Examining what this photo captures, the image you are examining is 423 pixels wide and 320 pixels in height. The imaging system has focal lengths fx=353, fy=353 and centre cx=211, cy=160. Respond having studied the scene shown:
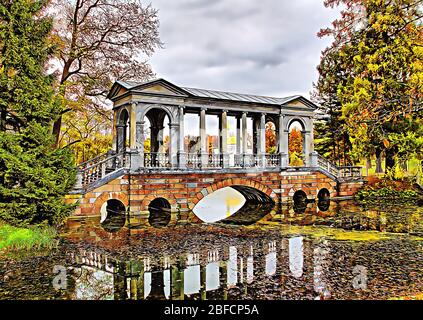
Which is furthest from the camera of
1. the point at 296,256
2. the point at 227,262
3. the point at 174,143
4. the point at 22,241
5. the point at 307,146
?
the point at 307,146

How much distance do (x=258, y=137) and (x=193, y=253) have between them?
10.8 m

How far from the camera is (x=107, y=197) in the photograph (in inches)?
534

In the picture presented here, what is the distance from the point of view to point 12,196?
9445 millimetres

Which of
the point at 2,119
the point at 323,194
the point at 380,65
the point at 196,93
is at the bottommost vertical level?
the point at 323,194

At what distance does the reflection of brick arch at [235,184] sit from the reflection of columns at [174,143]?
1.74 meters

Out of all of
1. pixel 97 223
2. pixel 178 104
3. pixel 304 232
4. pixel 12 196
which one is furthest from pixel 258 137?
pixel 12 196

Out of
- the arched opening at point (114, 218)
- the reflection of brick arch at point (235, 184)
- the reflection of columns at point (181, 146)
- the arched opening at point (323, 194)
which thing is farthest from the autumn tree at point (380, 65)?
the arched opening at point (114, 218)

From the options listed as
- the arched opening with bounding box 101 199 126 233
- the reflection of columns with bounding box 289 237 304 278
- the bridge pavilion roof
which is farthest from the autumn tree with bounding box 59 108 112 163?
the reflection of columns with bounding box 289 237 304 278

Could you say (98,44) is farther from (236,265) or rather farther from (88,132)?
(236,265)

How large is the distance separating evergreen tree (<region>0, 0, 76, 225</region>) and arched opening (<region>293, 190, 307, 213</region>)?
35.1 ft

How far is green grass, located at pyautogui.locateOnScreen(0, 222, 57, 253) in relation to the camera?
8367 millimetres

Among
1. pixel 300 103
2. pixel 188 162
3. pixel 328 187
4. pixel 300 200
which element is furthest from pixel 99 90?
pixel 328 187

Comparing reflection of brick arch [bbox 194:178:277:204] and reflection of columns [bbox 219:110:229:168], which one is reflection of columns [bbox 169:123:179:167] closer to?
reflection of brick arch [bbox 194:178:277:204]

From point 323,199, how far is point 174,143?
9.56m
